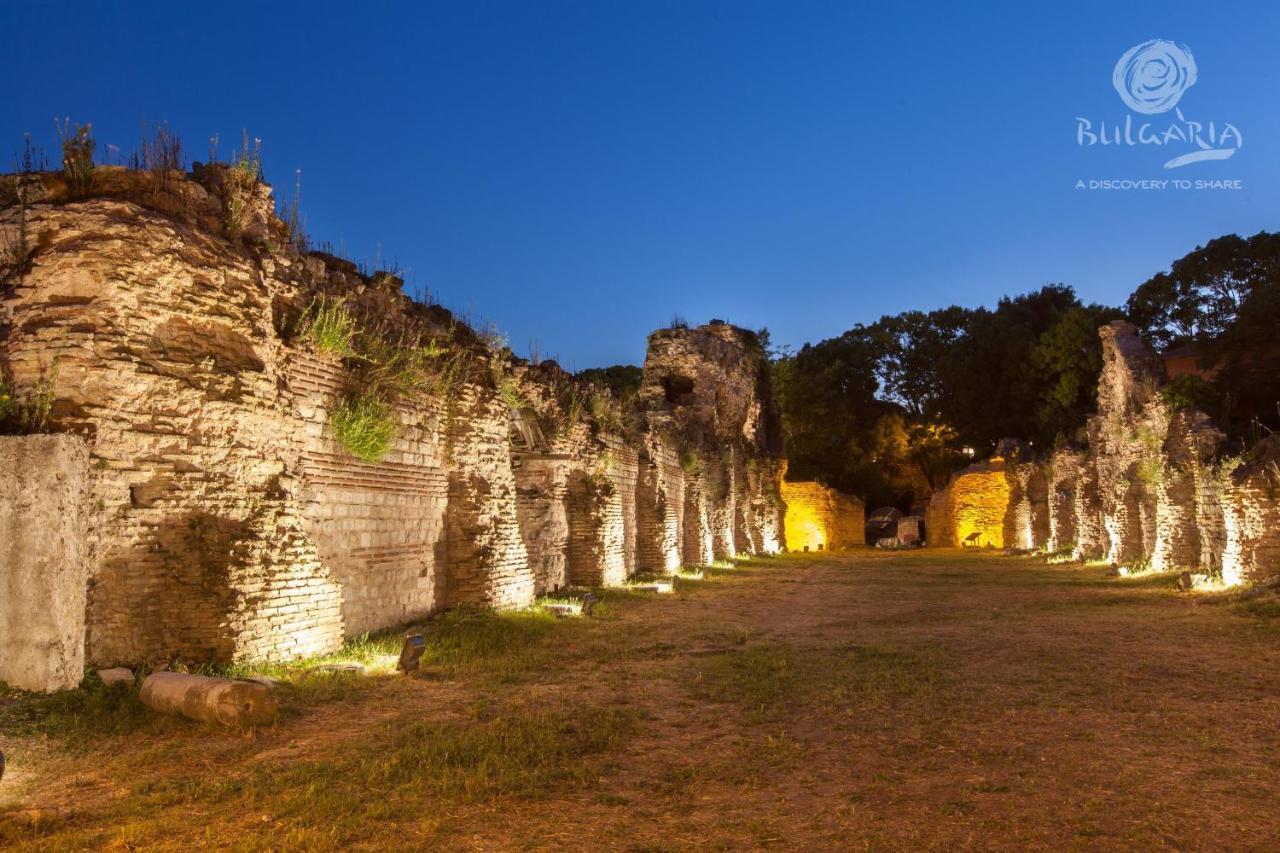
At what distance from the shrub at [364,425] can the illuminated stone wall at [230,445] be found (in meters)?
0.12

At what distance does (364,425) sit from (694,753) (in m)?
5.34

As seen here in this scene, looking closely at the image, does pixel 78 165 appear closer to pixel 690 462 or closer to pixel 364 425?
pixel 364 425

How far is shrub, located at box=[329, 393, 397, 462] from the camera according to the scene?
29.7 feet

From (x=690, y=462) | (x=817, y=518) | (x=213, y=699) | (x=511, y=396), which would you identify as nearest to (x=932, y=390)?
(x=817, y=518)

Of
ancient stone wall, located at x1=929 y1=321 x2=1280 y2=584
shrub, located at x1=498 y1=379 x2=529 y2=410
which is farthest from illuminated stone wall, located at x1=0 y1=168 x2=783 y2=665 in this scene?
ancient stone wall, located at x1=929 y1=321 x2=1280 y2=584

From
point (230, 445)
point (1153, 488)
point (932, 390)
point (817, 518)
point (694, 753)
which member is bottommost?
point (694, 753)

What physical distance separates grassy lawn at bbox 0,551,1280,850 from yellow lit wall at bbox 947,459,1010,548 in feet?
103

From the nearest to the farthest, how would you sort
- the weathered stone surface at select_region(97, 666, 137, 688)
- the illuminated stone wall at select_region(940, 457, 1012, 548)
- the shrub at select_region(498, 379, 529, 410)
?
the weathered stone surface at select_region(97, 666, 137, 688), the shrub at select_region(498, 379, 529, 410), the illuminated stone wall at select_region(940, 457, 1012, 548)

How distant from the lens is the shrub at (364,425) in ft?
29.7

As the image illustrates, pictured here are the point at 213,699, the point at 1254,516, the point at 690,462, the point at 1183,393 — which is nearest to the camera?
the point at 213,699

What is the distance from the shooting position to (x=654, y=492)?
20297 millimetres

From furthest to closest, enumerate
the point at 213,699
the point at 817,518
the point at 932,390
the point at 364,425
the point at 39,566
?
the point at 932,390 → the point at 817,518 → the point at 364,425 → the point at 39,566 → the point at 213,699

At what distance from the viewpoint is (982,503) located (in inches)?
1586

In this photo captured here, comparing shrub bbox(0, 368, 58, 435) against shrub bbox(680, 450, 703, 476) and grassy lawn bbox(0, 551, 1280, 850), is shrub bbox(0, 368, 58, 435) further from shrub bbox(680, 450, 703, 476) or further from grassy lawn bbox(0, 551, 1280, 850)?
shrub bbox(680, 450, 703, 476)
